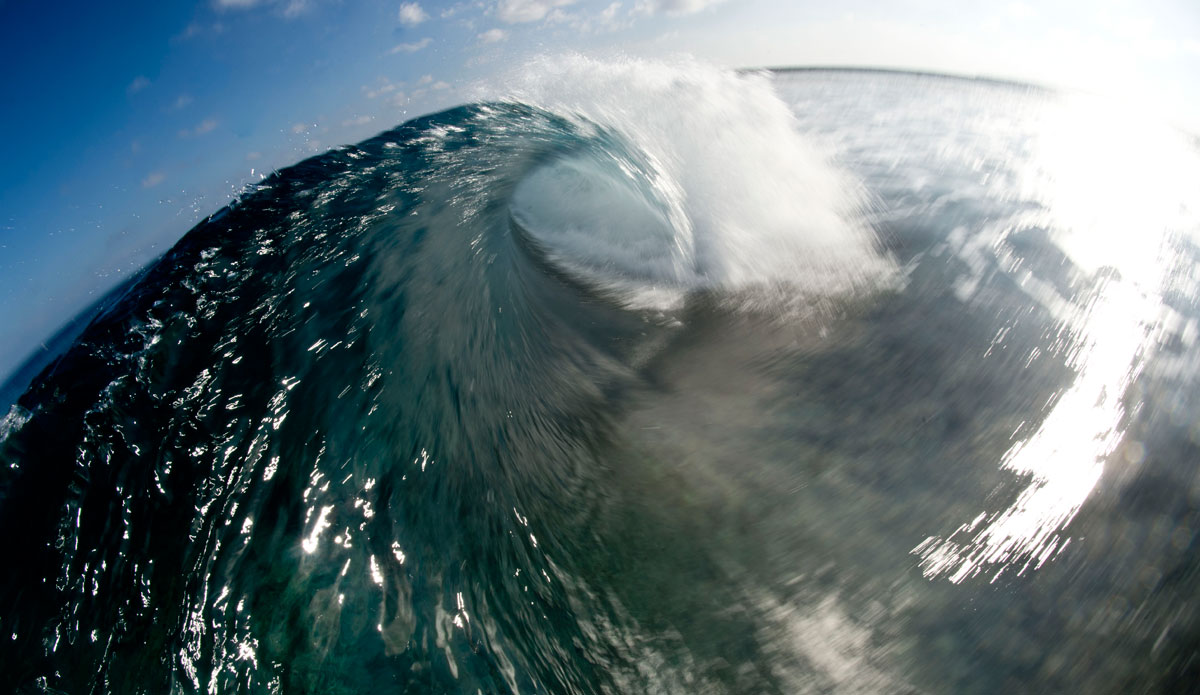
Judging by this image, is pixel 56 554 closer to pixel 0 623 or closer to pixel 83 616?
pixel 0 623

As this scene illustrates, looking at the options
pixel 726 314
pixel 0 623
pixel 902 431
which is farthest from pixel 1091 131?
pixel 0 623

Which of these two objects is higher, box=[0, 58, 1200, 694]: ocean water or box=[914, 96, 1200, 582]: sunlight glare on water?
box=[0, 58, 1200, 694]: ocean water

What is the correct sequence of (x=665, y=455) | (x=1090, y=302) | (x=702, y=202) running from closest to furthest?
(x=665, y=455) < (x=1090, y=302) < (x=702, y=202)

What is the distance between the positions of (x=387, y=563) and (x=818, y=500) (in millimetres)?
1388

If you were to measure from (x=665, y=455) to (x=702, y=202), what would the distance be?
98.7 inches

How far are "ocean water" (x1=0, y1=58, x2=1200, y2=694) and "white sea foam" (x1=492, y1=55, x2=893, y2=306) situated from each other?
0.04 meters

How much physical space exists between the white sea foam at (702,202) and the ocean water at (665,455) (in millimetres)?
44

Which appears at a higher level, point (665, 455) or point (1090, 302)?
point (665, 455)

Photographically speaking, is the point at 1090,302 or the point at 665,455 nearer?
the point at 665,455

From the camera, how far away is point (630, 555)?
5.07 ft

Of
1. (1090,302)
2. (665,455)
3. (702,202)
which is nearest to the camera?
(665,455)

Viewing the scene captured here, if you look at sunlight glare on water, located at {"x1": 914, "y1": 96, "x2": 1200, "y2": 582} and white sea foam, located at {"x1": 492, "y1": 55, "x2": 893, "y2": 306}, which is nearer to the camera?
sunlight glare on water, located at {"x1": 914, "y1": 96, "x2": 1200, "y2": 582}

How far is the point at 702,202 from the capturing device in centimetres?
383

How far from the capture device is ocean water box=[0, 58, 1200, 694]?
1282 mm
